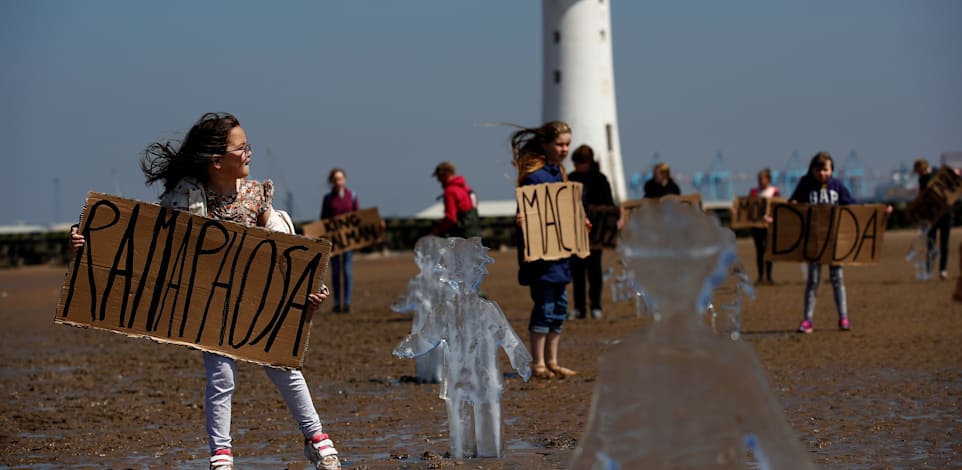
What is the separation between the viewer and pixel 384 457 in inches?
301

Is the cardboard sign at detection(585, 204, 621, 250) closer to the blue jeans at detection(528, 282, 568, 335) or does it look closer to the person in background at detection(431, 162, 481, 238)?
the person in background at detection(431, 162, 481, 238)

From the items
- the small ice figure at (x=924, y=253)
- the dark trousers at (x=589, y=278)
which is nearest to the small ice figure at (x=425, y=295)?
the dark trousers at (x=589, y=278)

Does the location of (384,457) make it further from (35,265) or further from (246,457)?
(35,265)

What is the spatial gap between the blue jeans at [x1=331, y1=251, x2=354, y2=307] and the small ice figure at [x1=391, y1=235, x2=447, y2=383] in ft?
25.1

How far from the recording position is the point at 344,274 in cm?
1947

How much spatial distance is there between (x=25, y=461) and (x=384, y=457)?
6.66 feet

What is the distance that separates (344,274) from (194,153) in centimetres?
1277

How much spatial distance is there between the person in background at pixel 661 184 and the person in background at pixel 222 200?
1200 centimetres

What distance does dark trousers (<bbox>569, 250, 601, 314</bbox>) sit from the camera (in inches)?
648

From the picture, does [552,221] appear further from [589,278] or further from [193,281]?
[589,278]

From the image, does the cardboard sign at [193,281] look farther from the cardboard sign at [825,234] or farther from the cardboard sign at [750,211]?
the cardboard sign at [750,211]

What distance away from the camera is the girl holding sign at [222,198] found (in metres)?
6.65

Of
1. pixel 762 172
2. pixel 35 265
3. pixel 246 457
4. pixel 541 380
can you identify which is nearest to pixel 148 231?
pixel 246 457

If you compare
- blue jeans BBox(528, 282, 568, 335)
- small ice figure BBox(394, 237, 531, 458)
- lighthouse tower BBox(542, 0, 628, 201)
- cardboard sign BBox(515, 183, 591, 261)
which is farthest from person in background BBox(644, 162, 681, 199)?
lighthouse tower BBox(542, 0, 628, 201)
